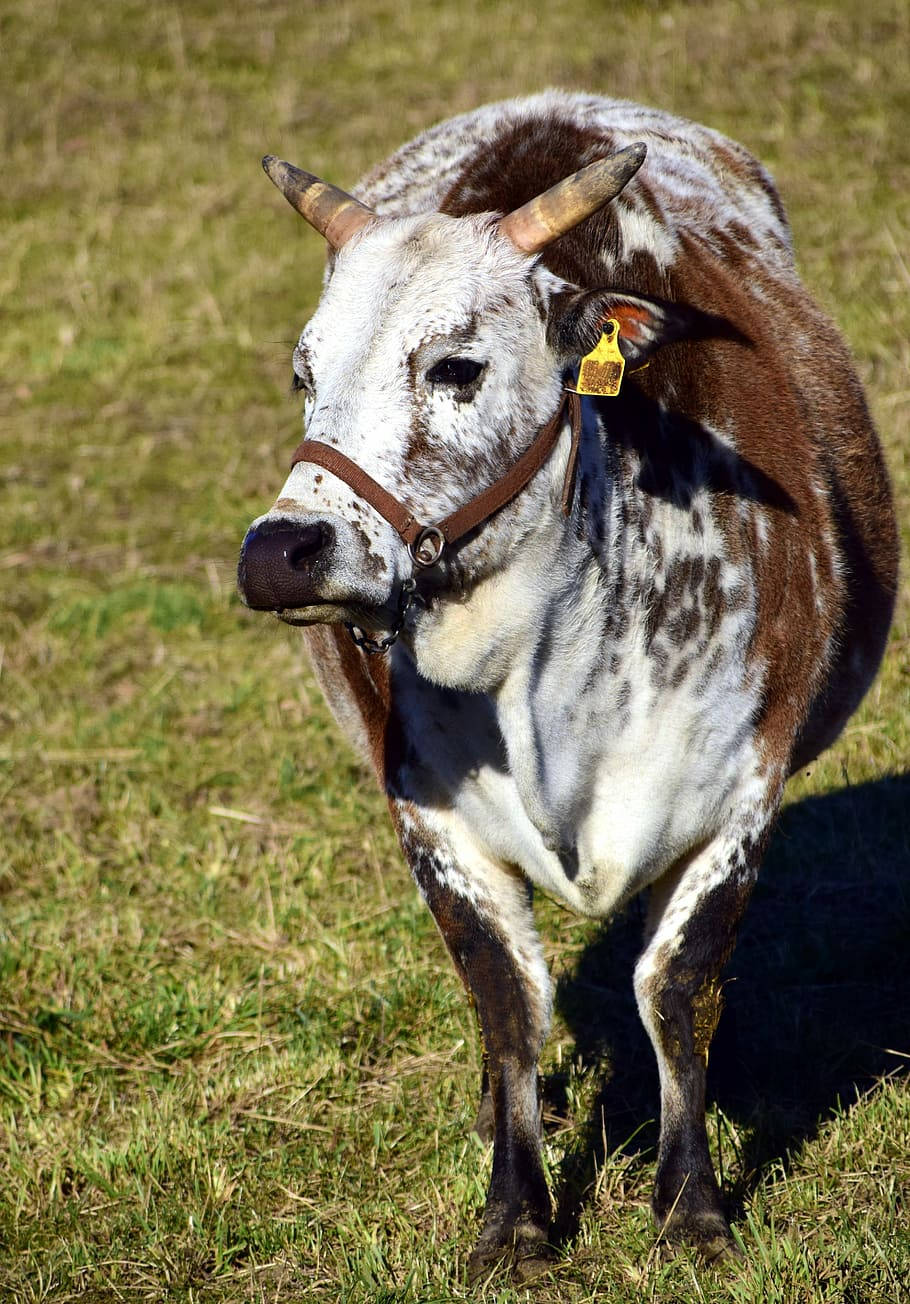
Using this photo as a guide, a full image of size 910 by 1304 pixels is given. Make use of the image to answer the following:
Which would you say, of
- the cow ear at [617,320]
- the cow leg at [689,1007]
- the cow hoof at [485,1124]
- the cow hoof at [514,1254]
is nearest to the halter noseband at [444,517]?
the cow ear at [617,320]

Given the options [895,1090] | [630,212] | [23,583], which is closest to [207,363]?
[23,583]

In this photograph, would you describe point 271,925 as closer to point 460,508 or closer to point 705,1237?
point 705,1237

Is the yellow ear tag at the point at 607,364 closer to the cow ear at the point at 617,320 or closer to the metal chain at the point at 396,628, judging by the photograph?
the cow ear at the point at 617,320

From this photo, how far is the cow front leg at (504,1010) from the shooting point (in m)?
3.41

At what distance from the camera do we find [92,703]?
6.50 metres

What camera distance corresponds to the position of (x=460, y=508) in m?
3.09

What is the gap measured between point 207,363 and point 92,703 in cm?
356

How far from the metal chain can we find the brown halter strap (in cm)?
5

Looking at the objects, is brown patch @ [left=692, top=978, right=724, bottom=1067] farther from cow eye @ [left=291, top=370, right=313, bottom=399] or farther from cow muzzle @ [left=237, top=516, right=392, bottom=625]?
cow eye @ [left=291, top=370, right=313, bottom=399]

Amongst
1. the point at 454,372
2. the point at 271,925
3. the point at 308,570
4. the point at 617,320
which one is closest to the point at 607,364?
the point at 617,320

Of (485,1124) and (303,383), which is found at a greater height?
(303,383)

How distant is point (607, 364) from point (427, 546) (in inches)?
20.4

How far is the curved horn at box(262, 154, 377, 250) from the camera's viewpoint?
3.48 meters

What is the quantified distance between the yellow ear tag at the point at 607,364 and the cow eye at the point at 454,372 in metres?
0.24
